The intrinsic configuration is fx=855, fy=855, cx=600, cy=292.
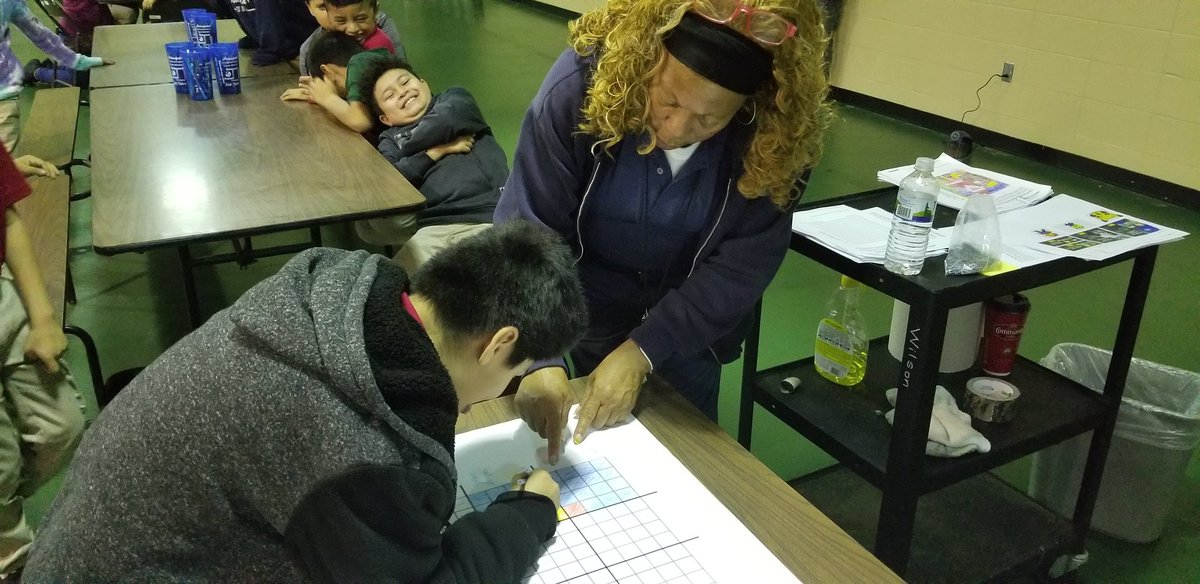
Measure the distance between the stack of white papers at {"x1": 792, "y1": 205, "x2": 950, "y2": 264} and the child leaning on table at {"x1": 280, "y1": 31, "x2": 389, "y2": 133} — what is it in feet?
5.04

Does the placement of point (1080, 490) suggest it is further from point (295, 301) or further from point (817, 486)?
point (295, 301)

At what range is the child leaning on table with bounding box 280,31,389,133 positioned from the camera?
8.72ft

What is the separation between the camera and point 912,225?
1400 millimetres

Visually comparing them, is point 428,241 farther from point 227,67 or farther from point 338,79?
point 227,67

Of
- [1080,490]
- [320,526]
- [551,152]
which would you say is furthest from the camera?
[1080,490]

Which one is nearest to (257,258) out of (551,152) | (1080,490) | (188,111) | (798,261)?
(188,111)

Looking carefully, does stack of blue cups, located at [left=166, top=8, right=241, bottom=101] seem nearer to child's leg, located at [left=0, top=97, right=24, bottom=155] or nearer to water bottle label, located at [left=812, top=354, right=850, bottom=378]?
child's leg, located at [left=0, top=97, right=24, bottom=155]

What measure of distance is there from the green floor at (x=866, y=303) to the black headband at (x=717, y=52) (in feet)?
→ 4.54

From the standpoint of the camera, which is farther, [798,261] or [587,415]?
[798,261]

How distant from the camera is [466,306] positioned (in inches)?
35.8

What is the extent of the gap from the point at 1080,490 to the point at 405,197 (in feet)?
5.42

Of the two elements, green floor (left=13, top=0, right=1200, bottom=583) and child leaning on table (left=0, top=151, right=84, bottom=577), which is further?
green floor (left=13, top=0, right=1200, bottom=583)

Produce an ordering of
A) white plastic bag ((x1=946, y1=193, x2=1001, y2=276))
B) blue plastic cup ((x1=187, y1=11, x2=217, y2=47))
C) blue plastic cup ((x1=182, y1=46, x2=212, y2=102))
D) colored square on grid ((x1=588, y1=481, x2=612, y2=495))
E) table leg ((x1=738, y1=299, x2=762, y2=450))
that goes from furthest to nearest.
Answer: blue plastic cup ((x1=187, y1=11, x2=217, y2=47))
blue plastic cup ((x1=182, y1=46, x2=212, y2=102))
table leg ((x1=738, y1=299, x2=762, y2=450))
white plastic bag ((x1=946, y1=193, x2=1001, y2=276))
colored square on grid ((x1=588, y1=481, x2=612, y2=495))

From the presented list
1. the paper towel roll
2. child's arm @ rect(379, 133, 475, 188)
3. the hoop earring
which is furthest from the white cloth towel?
child's arm @ rect(379, 133, 475, 188)
